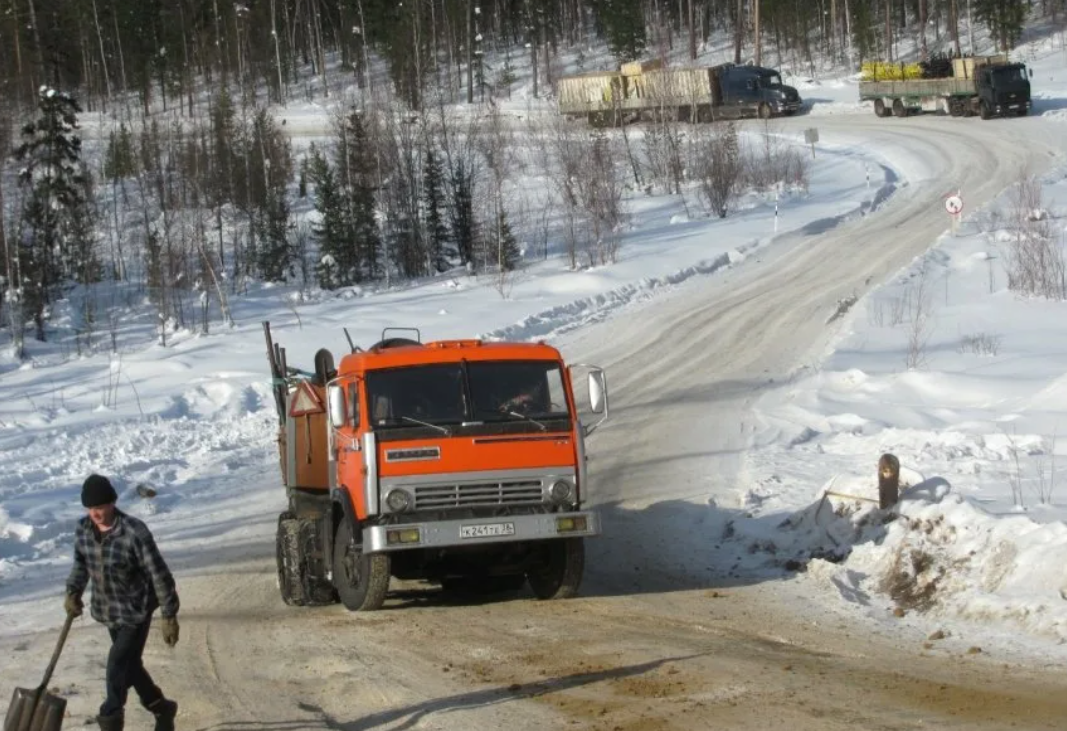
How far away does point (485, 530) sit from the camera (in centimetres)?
1089

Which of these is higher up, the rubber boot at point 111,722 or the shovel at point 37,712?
the shovel at point 37,712

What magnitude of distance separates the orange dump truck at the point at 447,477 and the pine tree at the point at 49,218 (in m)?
23.3

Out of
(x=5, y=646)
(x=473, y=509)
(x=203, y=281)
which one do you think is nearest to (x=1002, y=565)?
(x=473, y=509)

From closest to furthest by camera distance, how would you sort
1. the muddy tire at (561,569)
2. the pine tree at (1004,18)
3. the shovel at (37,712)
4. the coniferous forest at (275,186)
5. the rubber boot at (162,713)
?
the shovel at (37,712) < the rubber boot at (162,713) < the muddy tire at (561,569) < the coniferous forest at (275,186) < the pine tree at (1004,18)

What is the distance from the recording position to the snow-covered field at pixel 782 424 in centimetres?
1145

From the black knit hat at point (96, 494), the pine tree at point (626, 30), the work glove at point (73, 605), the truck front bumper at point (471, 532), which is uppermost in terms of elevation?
the pine tree at point (626, 30)

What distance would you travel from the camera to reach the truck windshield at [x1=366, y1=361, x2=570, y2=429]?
11.4m

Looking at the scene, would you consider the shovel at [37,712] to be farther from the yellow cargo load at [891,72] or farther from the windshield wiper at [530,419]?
the yellow cargo load at [891,72]

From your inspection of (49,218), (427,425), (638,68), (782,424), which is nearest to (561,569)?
(427,425)

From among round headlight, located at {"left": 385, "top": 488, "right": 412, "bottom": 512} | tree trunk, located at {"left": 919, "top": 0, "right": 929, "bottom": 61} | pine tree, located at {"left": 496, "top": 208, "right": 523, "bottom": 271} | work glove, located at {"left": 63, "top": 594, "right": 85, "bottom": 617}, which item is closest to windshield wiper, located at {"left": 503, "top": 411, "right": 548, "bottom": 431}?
round headlight, located at {"left": 385, "top": 488, "right": 412, "bottom": 512}

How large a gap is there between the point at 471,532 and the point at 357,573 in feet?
4.16

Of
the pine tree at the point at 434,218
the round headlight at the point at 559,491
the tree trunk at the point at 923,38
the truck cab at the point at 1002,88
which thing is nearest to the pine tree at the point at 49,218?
the pine tree at the point at 434,218

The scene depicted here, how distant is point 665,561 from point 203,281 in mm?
23952

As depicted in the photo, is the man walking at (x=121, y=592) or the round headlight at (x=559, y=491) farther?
the round headlight at (x=559, y=491)
